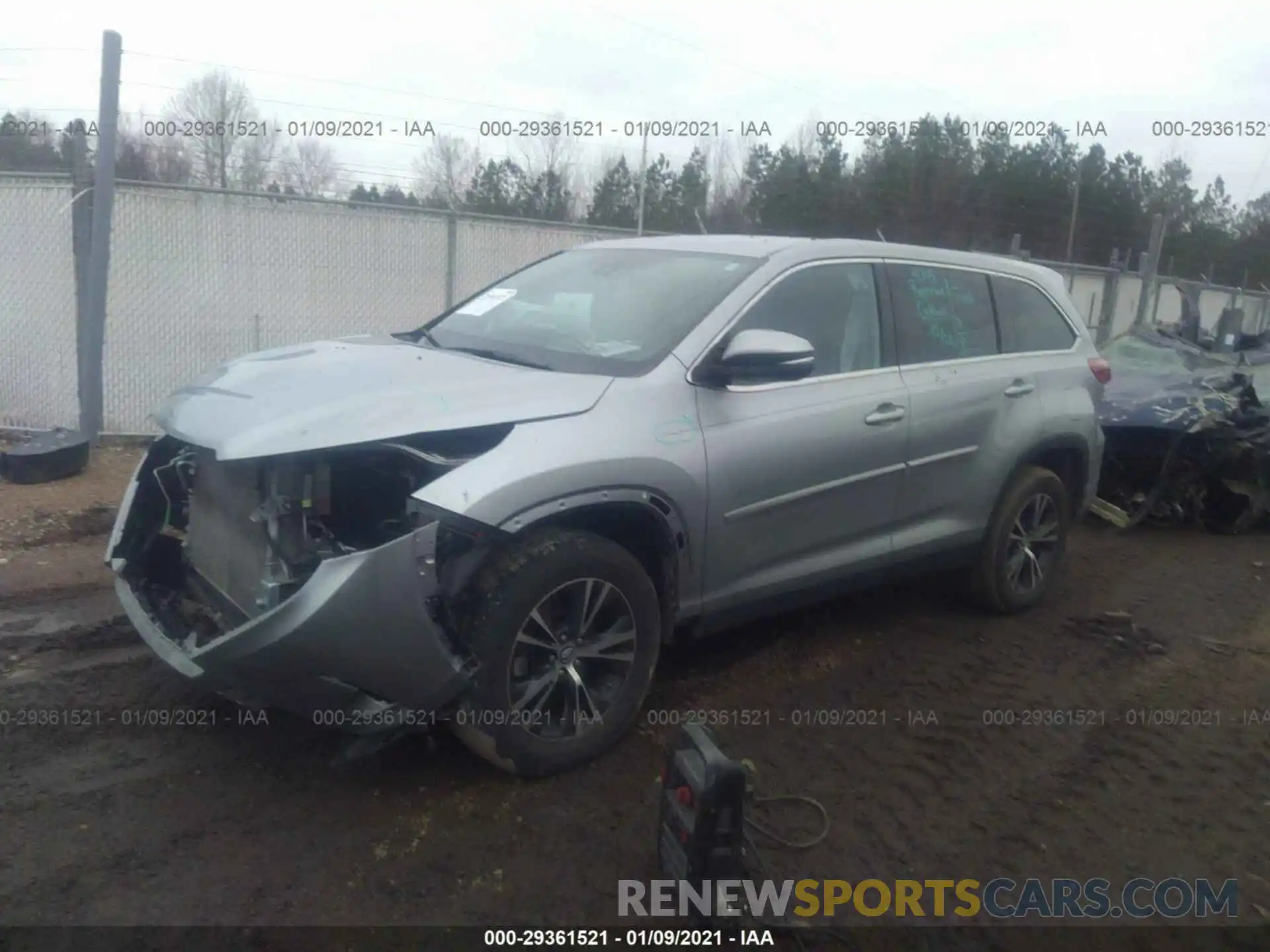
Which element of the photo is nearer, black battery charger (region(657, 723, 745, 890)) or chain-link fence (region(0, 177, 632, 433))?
black battery charger (region(657, 723, 745, 890))

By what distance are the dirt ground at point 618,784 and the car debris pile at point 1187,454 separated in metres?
2.48

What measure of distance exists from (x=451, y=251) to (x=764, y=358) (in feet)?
19.9

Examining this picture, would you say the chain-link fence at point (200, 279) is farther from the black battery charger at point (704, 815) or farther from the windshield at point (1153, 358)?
the black battery charger at point (704, 815)

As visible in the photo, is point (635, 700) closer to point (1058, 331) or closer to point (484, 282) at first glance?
point (1058, 331)

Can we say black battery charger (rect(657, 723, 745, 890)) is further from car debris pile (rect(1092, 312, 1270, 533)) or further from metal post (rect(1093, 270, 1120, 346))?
metal post (rect(1093, 270, 1120, 346))

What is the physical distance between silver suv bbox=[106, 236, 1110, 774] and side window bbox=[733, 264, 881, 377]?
1cm

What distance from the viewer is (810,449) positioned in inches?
166

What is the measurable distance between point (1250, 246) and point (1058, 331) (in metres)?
23.6

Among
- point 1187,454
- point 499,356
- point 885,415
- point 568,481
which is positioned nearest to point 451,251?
point 499,356

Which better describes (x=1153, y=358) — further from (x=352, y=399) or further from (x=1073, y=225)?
(x=1073, y=225)

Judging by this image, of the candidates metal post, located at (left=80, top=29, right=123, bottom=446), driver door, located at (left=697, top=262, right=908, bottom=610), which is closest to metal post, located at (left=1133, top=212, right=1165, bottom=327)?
driver door, located at (left=697, top=262, right=908, bottom=610)

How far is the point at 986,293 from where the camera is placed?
5.33 meters

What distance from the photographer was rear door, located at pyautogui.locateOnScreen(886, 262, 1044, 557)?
15.7 ft

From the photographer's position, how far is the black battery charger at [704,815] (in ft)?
9.43
